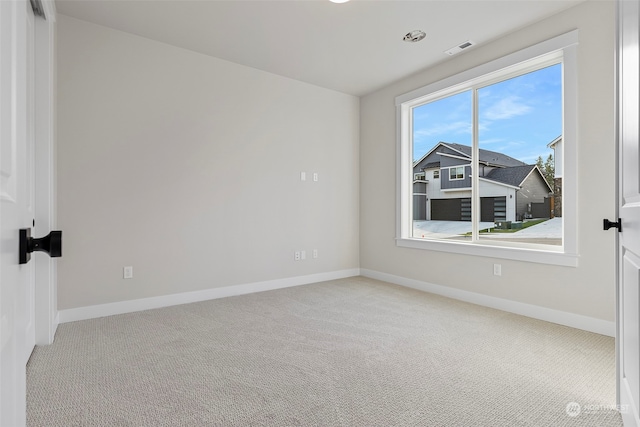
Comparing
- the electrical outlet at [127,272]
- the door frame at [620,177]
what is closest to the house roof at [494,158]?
the door frame at [620,177]

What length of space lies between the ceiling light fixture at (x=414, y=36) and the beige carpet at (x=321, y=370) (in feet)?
8.93

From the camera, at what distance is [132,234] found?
3438mm

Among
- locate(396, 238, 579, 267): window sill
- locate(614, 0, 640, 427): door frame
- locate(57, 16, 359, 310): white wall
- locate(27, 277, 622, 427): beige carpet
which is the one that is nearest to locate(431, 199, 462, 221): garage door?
locate(396, 238, 579, 267): window sill

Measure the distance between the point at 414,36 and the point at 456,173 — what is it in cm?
165

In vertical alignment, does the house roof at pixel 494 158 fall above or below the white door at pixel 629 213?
above

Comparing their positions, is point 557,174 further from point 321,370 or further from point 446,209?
point 321,370

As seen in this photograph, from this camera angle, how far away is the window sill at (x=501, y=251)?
306 cm

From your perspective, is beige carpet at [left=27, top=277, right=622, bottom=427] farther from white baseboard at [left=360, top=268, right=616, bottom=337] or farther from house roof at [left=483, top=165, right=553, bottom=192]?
house roof at [left=483, top=165, right=553, bottom=192]

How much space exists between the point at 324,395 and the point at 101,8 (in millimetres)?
3533

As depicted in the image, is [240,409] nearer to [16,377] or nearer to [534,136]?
[16,377]

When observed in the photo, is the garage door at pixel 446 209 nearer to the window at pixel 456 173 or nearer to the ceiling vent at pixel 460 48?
the window at pixel 456 173

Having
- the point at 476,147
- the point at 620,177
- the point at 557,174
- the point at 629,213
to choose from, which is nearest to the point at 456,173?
the point at 476,147

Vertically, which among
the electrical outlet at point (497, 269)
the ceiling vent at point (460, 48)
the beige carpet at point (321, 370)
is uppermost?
the ceiling vent at point (460, 48)

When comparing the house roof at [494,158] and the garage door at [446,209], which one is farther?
the garage door at [446,209]
